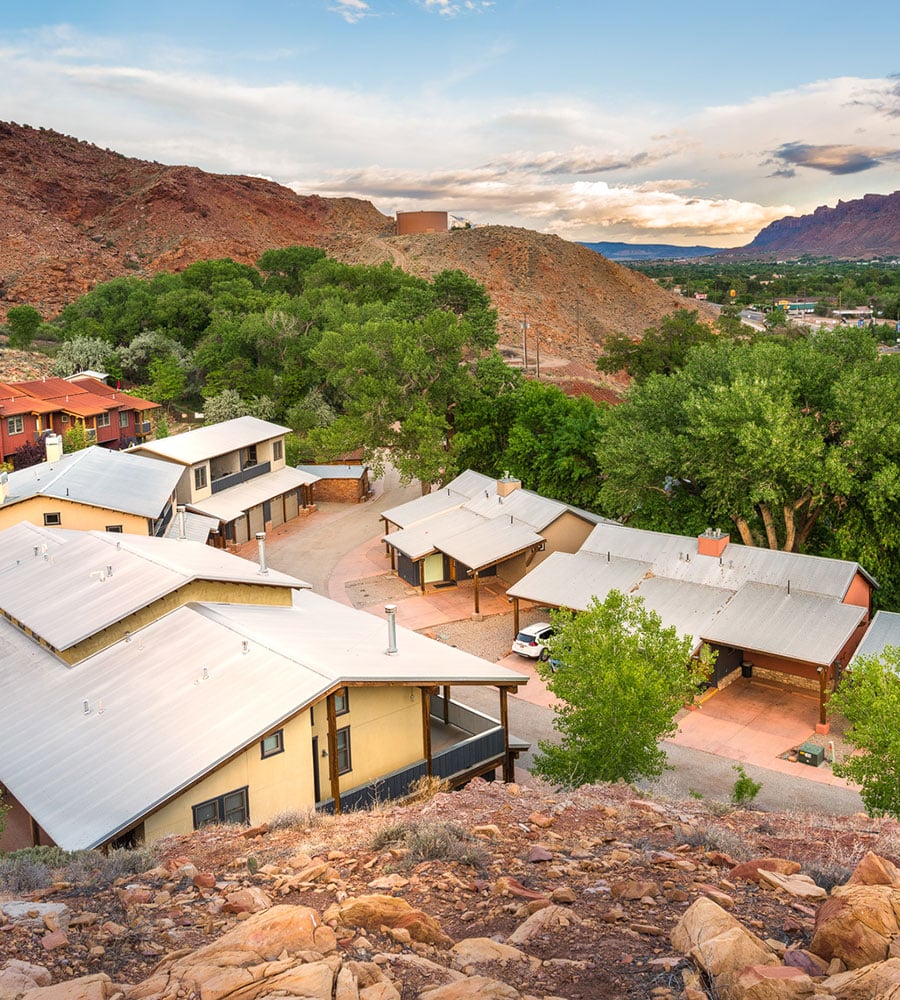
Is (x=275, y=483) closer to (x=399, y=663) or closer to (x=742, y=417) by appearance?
(x=742, y=417)

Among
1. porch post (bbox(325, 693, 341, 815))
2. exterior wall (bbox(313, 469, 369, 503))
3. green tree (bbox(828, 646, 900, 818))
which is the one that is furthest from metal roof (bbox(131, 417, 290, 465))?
green tree (bbox(828, 646, 900, 818))

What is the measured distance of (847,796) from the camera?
68.0ft

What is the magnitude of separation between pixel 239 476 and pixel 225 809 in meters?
31.7

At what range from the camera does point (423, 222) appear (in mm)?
161000

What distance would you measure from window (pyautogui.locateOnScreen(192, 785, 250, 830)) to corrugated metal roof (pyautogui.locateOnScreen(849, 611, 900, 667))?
57.6 ft

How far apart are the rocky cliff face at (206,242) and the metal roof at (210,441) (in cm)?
6550

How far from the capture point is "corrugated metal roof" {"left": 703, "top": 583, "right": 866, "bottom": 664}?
967 inches

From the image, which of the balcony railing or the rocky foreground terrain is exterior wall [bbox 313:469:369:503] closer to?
the balcony railing

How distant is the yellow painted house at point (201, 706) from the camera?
583 inches

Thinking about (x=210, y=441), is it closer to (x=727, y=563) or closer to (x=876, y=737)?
(x=727, y=563)

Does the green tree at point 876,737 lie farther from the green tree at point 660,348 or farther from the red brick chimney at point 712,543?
the green tree at point 660,348

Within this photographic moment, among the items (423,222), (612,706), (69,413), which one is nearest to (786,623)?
(612,706)

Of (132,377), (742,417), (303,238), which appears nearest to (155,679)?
(742,417)

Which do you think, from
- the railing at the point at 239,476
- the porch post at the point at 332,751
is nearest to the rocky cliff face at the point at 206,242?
the railing at the point at 239,476
